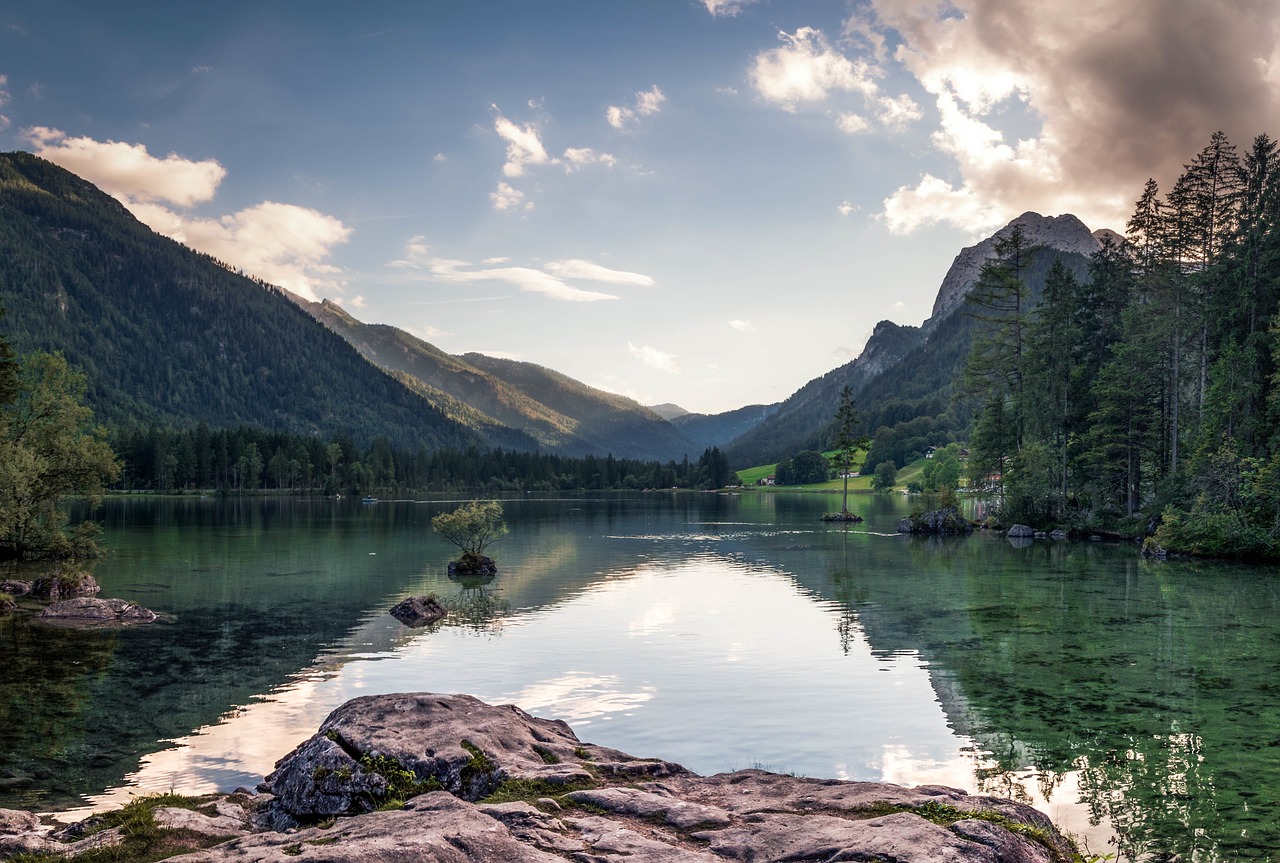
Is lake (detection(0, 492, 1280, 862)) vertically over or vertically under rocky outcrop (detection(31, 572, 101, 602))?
under

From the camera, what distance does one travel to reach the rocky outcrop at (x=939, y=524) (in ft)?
346

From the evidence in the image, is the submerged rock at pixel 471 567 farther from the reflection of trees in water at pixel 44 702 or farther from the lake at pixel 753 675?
the reflection of trees in water at pixel 44 702

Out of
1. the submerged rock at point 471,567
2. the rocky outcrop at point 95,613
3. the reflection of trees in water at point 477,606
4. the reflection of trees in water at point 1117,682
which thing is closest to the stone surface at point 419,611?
the reflection of trees in water at point 477,606

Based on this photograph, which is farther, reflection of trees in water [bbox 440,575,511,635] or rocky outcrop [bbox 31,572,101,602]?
rocky outcrop [bbox 31,572,101,602]

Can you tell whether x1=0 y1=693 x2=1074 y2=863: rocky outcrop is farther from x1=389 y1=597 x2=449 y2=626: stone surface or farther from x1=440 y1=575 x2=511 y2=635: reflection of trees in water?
x1=389 y1=597 x2=449 y2=626: stone surface

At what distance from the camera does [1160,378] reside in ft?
285

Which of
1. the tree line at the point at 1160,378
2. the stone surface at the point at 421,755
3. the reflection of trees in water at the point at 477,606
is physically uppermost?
the tree line at the point at 1160,378

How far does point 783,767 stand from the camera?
832 inches

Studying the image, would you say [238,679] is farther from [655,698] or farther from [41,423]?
[41,423]

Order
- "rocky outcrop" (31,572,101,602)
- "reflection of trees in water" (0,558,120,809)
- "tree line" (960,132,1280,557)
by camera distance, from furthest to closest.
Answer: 1. "tree line" (960,132,1280,557)
2. "rocky outcrop" (31,572,101,602)
3. "reflection of trees in water" (0,558,120,809)

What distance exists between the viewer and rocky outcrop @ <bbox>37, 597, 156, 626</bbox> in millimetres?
41312

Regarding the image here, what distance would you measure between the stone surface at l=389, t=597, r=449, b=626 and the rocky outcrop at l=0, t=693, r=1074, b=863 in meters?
26.5

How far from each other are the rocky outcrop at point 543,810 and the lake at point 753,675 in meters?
5.47

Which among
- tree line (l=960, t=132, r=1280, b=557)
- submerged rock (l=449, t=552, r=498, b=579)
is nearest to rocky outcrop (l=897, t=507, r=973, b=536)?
tree line (l=960, t=132, r=1280, b=557)
